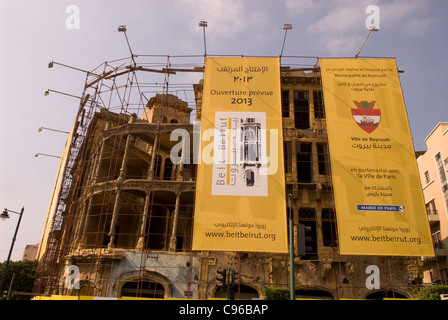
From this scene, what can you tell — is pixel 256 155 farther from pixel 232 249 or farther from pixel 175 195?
pixel 175 195

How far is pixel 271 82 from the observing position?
2334cm

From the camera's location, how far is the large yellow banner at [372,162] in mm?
18984

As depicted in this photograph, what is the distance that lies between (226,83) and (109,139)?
9.79m

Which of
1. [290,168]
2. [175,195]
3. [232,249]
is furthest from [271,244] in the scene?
[175,195]

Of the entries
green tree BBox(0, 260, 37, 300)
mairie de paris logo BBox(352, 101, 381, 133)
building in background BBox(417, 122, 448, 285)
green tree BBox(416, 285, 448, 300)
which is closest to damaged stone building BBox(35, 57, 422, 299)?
Result: green tree BBox(416, 285, 448, 300)

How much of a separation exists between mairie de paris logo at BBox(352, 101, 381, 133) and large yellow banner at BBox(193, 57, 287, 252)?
4581 millimetres

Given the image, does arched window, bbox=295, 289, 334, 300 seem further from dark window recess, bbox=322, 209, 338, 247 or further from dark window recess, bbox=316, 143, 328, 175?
dark window recess, bbox=316, 143, 328, 175

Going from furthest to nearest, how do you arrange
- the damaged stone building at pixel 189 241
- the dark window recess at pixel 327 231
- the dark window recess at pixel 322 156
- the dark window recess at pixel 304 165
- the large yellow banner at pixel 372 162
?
1. the dark window recess at pixel 304 165
2. the dark window recess at pixel 322 156
3. the dark window recess at pixel 327 231
4. the damaged stone building at pixel 189 241
5. the large yellow banner at pixel 372 162

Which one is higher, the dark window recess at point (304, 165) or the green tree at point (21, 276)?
the dark window recess at point (304, 165)

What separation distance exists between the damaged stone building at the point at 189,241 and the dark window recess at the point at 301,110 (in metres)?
0.08

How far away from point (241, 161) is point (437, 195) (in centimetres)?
1980

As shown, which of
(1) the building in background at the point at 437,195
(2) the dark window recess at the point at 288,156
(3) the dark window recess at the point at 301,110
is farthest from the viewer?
(1) the building in background at the point at 437,195

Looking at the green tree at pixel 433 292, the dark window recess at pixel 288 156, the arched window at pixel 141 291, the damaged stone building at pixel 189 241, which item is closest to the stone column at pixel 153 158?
the damaged stone building at pixel 189 241

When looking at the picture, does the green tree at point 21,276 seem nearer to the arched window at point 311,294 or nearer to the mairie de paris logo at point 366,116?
the arched window at point 311,294
